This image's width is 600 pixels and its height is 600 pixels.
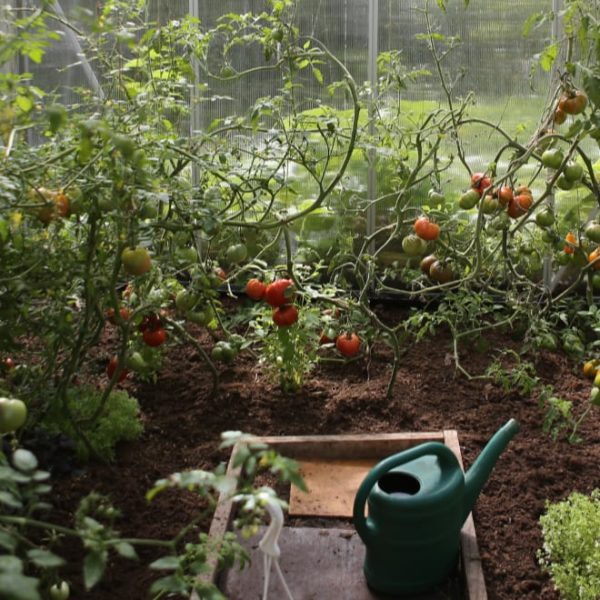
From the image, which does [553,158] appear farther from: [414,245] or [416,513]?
[416,513]

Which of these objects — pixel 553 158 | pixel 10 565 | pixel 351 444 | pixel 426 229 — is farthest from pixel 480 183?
pixel 10 565

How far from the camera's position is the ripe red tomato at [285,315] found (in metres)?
3.68

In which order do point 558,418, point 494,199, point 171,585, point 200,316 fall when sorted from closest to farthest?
point 171,585 → point 200,316 → point 558,418 → point 494,199

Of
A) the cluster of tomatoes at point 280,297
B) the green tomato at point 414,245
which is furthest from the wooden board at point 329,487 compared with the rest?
the green tomato at point 414,245

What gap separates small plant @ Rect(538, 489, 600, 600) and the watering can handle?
0.38 m

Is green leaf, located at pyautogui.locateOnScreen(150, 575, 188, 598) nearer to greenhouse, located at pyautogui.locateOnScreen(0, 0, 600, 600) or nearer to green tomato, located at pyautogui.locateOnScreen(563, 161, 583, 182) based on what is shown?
greenhouse, located at pyautogui.locateOnScreen(0, 0, 600, 600)

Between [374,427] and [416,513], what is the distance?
1.03 metres

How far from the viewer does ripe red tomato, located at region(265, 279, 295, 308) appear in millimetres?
3607

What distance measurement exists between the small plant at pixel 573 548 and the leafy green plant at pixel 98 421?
4.85 feet

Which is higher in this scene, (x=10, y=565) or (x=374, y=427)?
(x=10, y=565)

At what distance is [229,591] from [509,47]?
3194mm

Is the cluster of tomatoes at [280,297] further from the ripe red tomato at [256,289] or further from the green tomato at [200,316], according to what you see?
the green tomato at [200,316]

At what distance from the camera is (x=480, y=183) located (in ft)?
13.1

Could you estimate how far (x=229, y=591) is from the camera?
9.45 ft
